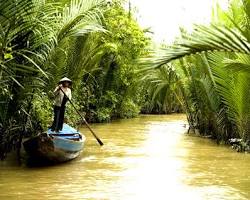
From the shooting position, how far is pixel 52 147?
359 inches

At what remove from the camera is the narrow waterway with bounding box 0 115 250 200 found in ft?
24.4

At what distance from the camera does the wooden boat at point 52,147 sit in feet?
29.5

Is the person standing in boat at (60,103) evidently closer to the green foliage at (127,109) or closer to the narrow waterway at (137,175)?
the narrow waterway at (137,175)

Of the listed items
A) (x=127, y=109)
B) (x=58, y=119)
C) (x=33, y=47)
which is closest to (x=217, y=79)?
(x=58, y=119)

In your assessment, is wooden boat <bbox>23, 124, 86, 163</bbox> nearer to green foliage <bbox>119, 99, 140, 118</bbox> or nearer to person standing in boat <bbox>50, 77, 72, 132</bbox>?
person standing in boat <bbox>50, 77, 72, 132</bbox>

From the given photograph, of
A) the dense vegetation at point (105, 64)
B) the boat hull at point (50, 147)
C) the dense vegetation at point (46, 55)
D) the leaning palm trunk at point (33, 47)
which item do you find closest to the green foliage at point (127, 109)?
the dense vegetation at point (105, 64)

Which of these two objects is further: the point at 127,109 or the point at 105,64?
the point at 127,109

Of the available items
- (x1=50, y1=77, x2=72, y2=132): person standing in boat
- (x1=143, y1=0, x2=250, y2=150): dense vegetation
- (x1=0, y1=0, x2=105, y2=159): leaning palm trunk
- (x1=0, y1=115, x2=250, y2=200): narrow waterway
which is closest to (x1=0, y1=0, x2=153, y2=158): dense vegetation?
(x1=0, y1=0, x2=105, y2=159): leaning palm trunk

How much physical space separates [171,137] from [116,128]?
305cm

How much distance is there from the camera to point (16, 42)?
313 inches

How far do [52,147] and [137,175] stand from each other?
Answer: 171 cm

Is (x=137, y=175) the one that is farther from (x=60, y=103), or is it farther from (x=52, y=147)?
(x=60, y=103)

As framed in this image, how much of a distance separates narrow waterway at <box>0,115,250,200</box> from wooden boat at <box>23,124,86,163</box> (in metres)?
0.23

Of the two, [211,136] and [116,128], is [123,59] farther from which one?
[211,136]
